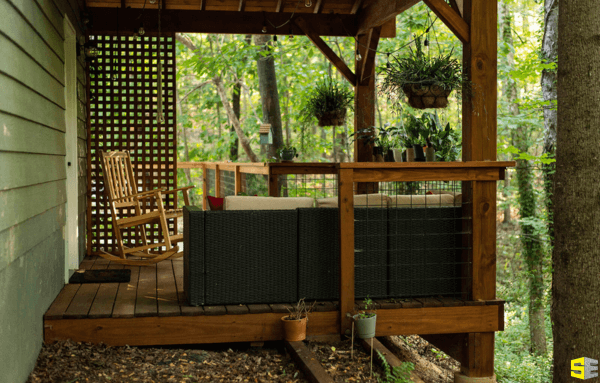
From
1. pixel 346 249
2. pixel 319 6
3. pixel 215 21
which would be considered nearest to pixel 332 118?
pixel 319 6

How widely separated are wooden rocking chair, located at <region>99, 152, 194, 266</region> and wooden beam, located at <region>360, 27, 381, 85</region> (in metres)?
2.22

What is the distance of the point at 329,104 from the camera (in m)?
6.08

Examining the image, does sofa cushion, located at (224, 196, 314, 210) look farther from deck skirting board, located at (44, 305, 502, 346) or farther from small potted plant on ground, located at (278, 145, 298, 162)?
small potted plant on ground, located at (278, 145, 298, 162)

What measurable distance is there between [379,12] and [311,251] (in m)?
2.83

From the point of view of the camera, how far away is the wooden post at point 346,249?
3514mm

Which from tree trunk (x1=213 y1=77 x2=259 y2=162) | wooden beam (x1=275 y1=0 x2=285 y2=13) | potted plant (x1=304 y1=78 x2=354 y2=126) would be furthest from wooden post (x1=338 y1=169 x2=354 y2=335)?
Result: tree trunk (x1=213 y1=77 x2=259 y2=162)

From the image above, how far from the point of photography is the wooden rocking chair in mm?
5176

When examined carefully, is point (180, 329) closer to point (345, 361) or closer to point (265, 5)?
point (345, 361)

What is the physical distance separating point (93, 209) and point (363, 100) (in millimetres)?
3047

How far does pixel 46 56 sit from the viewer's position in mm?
3496

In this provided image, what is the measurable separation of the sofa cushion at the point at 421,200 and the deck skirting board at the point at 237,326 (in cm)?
66

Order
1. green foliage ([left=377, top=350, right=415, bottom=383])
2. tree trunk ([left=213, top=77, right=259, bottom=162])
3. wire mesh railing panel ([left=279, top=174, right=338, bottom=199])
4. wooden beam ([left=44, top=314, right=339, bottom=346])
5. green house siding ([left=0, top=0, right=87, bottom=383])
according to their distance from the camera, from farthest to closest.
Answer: tree trunk ([left=213, top=77, right=259, bottom=162])
wire mesh railing panel ([left=279, top=174, right=338, bottom=199])
wooden beam ([left=44, top=314, right=339, bottom=346])
green foliage ([left=377, top=350, right=415, bottom=383])
green house siding ([left=0, top=0, right=87, bottom=383])

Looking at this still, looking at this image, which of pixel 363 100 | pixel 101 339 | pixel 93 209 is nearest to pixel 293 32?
pixel 363 100

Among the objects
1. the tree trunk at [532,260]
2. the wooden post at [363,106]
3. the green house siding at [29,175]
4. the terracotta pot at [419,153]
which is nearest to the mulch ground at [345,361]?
the terracotta pot at [419,153]
